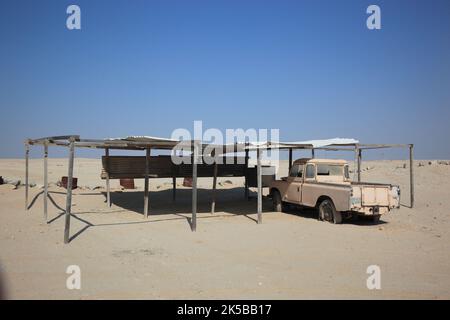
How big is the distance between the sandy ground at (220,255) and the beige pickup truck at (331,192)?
0.53 m

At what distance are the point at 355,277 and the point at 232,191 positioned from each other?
16.8m

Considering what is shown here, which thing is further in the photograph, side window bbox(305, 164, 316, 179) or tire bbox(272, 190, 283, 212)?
tire bbox(272, 190, 283, 212)

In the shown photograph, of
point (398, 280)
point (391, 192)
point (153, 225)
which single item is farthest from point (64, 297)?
point (391, 192)

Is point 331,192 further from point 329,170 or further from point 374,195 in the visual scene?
point 329,170

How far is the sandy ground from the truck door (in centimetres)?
68

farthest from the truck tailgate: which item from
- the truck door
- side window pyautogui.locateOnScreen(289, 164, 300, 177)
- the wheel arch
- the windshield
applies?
side window pyautogui.locateOnScreen(289, 164, 300, 177)

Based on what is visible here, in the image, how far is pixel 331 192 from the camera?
12.2 meters

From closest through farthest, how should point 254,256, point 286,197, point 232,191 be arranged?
point 254,256 < point 286,197 < point 232,191

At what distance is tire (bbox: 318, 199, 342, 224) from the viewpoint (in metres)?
12.3

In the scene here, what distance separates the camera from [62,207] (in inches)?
603

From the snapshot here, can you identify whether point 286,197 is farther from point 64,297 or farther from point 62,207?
point 64,297
